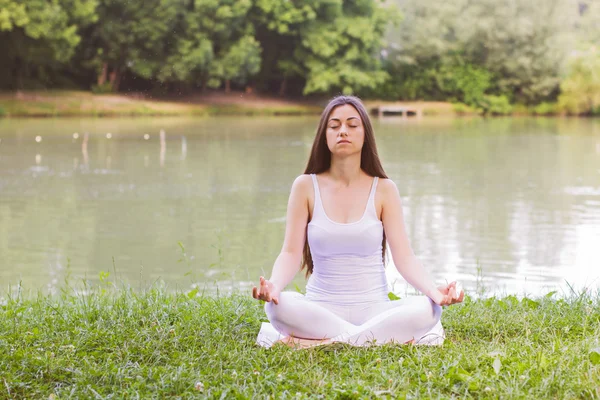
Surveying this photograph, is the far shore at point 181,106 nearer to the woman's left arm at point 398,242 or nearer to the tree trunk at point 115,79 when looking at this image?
the tree trunk at point 115,79

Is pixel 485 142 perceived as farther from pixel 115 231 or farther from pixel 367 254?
pixel 367 254

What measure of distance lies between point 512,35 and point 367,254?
40713 millimetres

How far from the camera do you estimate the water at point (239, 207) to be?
311 inches

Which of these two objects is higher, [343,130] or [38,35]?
[38,35]

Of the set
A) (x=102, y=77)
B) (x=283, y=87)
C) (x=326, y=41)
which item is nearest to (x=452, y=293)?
(x=102, y=77)

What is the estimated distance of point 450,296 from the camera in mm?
3297

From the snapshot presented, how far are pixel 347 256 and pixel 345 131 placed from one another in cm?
56

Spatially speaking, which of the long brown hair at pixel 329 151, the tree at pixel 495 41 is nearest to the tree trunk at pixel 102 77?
the tree at pixel 495 41

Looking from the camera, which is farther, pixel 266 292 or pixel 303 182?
pixel 303 182

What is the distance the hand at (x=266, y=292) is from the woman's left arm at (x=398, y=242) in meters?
0.61

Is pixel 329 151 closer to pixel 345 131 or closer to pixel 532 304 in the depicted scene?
pixel 345 131

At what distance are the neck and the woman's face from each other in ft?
0.14

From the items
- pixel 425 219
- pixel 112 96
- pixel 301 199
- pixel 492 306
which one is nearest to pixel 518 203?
pixel 425 219

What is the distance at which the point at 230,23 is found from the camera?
37.5m
